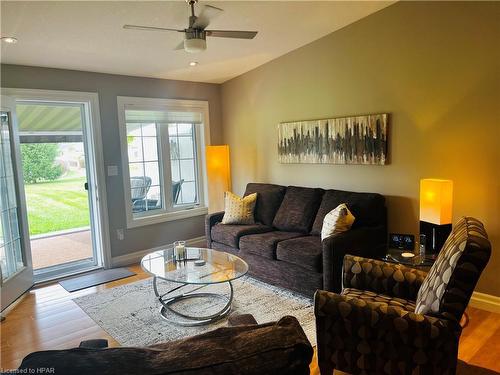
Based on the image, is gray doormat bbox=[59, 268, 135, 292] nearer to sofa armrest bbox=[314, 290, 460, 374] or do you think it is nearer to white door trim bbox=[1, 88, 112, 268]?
white door trim bbox=[1, 88, 112, 268]

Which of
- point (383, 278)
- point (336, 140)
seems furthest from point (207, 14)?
point (383, 278)

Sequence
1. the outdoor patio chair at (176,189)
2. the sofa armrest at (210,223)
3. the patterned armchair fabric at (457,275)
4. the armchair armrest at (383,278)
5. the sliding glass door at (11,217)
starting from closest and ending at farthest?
1. the patterned armchair fabric at (457,275)
2. the armchair armrest at (383,278)
3. the sliding glass door at (11,217)
4. the sofa armrest at (210,223)
5. the outdoor patio chair at (176,189)

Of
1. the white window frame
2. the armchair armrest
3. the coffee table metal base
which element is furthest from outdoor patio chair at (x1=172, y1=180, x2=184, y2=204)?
the armchair armrest

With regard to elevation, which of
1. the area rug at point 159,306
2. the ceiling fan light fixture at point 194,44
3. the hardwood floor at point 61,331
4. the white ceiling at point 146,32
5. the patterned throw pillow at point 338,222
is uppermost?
the white ceiling at point 146,32

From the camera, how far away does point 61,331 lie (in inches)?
119

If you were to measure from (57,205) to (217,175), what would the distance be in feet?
11.4

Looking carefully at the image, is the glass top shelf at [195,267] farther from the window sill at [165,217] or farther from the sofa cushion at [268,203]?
the window sill at [165,217]

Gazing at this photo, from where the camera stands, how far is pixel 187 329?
9.62ft

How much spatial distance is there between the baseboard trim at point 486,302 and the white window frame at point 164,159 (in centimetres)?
354

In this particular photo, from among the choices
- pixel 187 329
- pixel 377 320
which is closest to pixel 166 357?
pixel 377 320

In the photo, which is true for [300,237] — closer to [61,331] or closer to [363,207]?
[363,207]

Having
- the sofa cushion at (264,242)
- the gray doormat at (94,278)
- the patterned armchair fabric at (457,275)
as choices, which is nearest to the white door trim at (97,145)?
the gray doormat at (94,278)

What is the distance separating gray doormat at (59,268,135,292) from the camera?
3974 millimetres

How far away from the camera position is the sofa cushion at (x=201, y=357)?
31.8 inches
